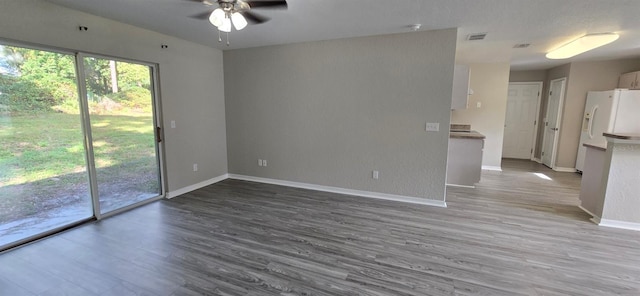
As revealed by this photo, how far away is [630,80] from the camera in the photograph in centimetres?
506

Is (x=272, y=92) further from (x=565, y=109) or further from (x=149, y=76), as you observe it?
(x=565, y=109)

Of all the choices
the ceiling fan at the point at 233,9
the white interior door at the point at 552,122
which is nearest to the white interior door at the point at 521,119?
the white interior door at the point at 552,122

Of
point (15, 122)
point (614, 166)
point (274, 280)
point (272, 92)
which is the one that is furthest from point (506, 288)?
point (15, 122)

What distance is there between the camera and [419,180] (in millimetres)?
3887

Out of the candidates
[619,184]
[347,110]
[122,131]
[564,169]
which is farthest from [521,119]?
[122,131]

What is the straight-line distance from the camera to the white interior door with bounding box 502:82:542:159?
7012mm

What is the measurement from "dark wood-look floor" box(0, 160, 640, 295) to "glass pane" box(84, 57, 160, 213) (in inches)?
14.8

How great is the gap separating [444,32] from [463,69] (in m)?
0.91

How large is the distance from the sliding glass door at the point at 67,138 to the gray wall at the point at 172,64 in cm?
16

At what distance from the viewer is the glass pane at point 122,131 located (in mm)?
3262

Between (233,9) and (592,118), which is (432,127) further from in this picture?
(592,118)

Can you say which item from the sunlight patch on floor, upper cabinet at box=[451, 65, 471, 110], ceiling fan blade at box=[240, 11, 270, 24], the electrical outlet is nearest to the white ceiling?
ceiling fan blade at box=[240, 11, 270, 24]

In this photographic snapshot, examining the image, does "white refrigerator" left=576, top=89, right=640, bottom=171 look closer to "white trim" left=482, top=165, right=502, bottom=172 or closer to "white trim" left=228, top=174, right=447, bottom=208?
"white trim" left=482, top=165, right=502, bottom=172

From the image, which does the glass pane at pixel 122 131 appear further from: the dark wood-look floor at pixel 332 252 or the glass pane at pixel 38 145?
the dark wood-look floor at pixel 332 252
